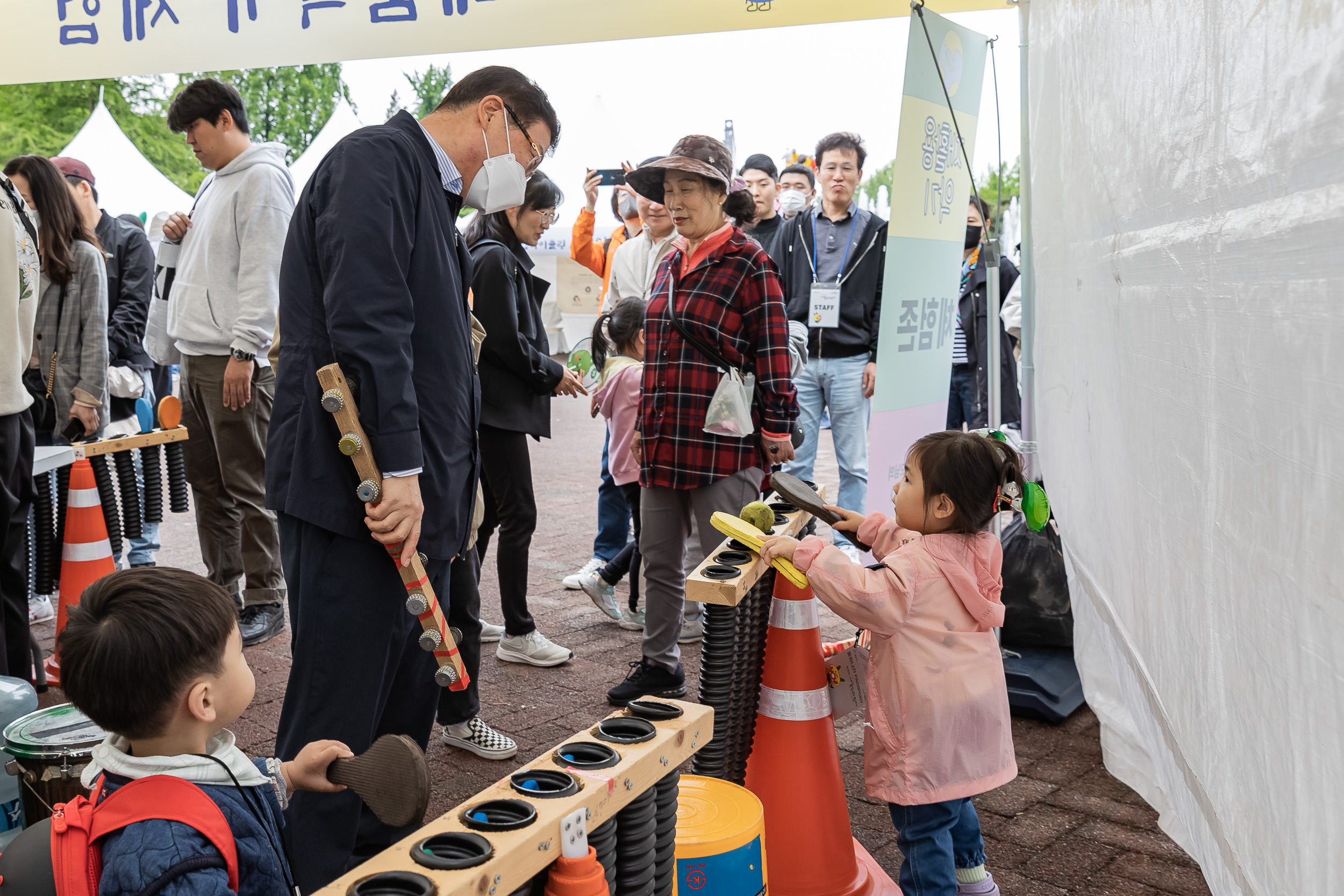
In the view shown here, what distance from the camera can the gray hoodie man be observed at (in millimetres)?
4086

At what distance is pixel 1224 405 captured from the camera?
3.82 ft

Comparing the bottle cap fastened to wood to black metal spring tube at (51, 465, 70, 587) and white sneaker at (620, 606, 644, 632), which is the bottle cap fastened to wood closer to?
black metal spring tube at (51, 465, 70, 587)

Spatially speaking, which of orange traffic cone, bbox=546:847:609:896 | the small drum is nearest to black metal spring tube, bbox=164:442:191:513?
the small drum

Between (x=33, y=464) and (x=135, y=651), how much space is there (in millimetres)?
2352

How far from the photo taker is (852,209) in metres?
5.65

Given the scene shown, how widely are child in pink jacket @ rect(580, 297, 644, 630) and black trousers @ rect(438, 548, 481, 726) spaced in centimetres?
124

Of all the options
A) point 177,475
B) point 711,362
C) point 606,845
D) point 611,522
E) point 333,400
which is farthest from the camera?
point 611,522

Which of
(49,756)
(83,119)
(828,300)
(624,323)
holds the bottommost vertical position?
(49,756)

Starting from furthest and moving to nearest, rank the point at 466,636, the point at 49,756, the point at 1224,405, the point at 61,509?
the point at 61,509
the point at 466,636
the point at 49,756
the point at 1224,405

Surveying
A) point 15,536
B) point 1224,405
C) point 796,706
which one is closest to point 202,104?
point 15,536

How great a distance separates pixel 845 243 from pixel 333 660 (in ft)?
13.7

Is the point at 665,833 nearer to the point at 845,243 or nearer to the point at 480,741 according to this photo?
the point at 480,741

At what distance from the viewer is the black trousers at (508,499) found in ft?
12.5

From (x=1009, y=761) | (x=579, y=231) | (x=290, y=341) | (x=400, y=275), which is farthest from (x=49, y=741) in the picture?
(x=579, y=231)
